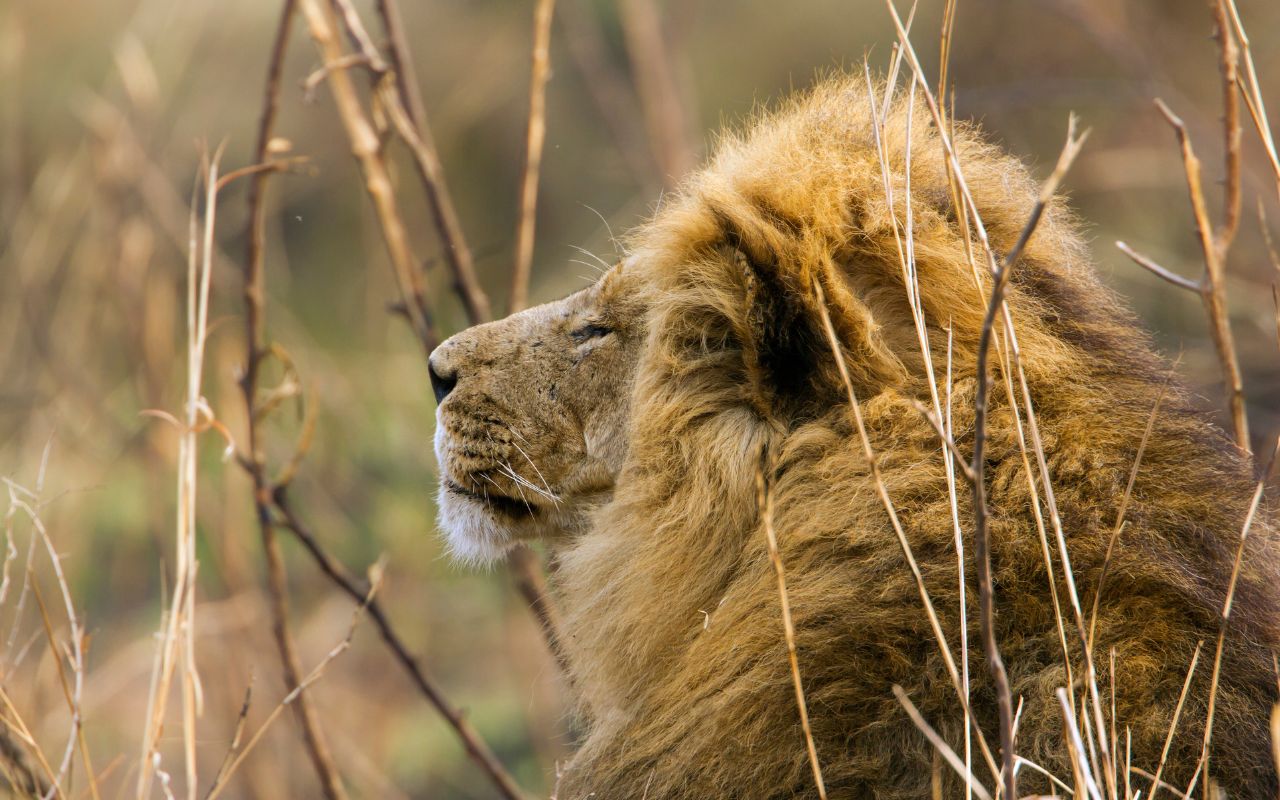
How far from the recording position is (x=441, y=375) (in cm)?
263

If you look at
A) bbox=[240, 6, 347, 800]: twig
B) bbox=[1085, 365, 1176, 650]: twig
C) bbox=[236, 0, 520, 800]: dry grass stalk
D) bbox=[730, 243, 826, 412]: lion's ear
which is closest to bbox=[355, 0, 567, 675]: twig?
bbox=[236, 0, 520, 800]: dry grass stalk

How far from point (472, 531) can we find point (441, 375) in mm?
336

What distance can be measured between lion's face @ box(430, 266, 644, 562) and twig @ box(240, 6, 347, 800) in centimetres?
68

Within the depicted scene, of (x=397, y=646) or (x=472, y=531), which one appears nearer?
(x=472, y=531)

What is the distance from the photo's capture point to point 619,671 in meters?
2.26

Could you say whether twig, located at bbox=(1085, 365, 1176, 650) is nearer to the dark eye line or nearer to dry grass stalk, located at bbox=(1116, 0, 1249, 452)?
dry grass stalk, located at bbox=(1116, 0, 1249, 452)

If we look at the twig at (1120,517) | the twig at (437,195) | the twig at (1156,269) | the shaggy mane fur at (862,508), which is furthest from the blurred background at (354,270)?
the twig at (1120,517)

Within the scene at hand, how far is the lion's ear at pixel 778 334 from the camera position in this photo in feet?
6.76

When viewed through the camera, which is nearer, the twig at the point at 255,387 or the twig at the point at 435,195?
the twig at the point at 255,387

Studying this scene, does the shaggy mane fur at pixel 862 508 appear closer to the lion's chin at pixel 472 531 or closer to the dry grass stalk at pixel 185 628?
the lion's chin at pixel 472 531

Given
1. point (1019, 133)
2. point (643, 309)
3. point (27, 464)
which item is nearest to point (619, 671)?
point (643, 309)

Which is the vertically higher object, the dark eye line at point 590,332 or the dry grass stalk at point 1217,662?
the dark eye line at point 590,332

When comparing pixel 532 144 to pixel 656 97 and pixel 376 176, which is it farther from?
pixel 656 97

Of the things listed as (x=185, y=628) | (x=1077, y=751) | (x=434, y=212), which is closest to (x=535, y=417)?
(x=185, y=628)
